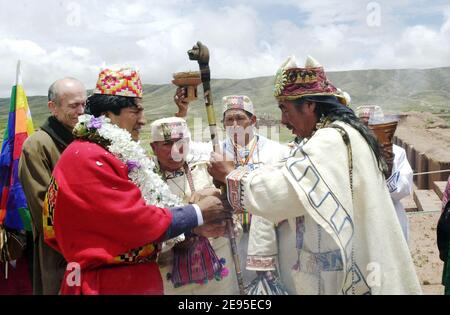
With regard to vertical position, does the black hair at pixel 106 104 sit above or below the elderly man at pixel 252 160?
above

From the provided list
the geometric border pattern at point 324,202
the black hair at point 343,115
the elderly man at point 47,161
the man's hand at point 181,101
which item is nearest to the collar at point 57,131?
the elderly man at point 47,161

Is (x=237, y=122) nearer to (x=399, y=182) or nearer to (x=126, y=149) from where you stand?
(x=399, y=182)

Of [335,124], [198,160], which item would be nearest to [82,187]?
[335,124]

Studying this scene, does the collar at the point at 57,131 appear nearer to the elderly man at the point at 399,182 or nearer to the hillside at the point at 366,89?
the elderly man at the point at 399,182

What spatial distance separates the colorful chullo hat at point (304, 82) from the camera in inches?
117

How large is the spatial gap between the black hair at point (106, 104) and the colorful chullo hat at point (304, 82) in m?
0.94

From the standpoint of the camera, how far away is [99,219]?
2508 millimetres

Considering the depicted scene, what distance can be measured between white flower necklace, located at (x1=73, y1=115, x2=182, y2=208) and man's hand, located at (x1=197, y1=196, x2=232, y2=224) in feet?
0.83

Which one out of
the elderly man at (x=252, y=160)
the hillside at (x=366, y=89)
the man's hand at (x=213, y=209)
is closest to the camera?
the man's hand at (x=213, y=209)

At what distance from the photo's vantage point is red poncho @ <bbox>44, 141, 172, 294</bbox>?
251 centimetres

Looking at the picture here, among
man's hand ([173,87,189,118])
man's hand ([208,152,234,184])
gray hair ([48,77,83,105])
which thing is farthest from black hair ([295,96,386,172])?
gray hair ([48,77,83,105])

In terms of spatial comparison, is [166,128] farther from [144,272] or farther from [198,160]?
[144,272]

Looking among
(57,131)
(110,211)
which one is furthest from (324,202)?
(57,131)
